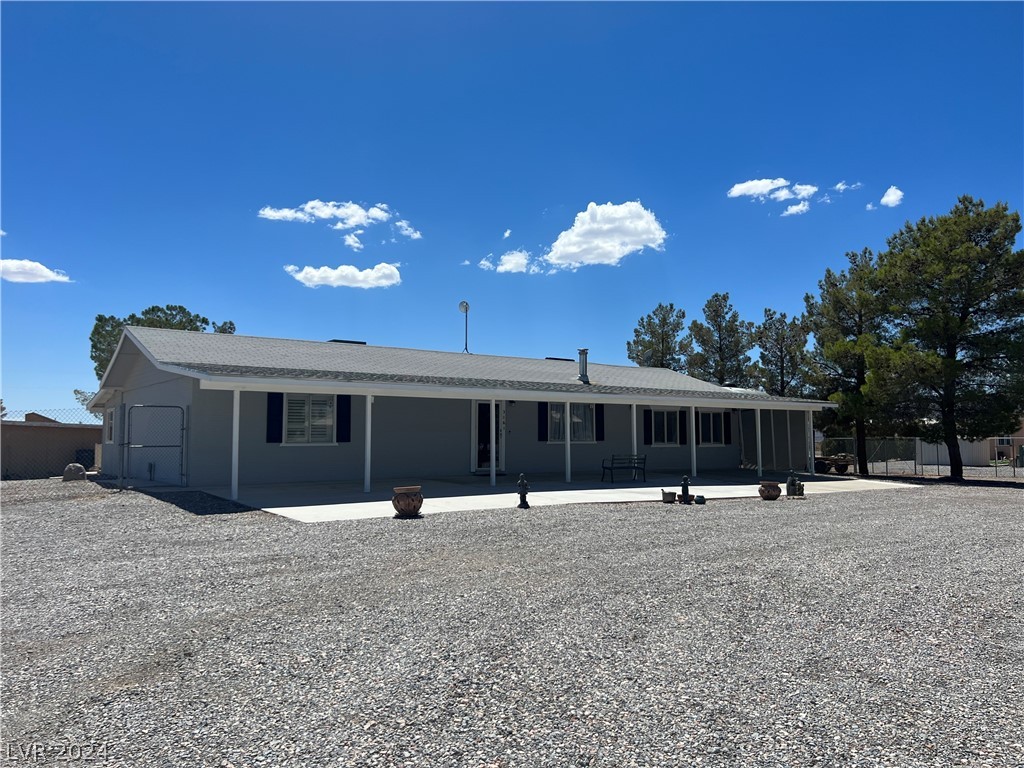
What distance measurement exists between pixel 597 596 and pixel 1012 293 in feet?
66.5

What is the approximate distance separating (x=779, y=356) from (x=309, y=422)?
25129mm

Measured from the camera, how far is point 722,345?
3384cm

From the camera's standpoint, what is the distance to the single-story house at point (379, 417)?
43.6 feet

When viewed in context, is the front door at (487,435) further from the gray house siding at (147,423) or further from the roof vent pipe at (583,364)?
the gray house siding at (147,423)

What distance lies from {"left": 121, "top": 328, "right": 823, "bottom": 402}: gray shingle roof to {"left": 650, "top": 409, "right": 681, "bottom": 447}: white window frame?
144cm

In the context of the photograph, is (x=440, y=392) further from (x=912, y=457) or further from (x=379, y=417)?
(x=912, y=457)

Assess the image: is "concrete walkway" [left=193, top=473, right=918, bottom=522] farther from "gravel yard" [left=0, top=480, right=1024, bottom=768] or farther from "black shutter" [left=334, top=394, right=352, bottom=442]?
"gravel yard" [left=0, top=480, right=1024, bottom=768]

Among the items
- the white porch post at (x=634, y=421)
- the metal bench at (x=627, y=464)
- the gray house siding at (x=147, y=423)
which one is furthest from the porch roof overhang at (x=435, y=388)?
the gray house siding at (x=147, y=423)

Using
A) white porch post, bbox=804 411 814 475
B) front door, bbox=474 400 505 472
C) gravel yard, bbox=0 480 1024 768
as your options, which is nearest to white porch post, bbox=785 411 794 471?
white porch post, bbox=804 411 814 475

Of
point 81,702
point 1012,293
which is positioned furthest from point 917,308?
point 81,702

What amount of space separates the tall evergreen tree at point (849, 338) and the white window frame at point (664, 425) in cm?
640

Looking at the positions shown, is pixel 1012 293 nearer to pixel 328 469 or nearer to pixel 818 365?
pixel 818 365

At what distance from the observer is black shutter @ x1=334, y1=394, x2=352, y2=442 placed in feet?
48.1

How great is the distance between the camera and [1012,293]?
1916 centimetres
